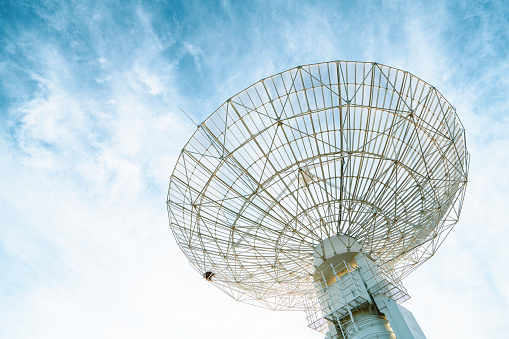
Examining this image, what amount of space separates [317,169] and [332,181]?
1337 millimetres

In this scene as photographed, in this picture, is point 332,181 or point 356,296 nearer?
point 356,296

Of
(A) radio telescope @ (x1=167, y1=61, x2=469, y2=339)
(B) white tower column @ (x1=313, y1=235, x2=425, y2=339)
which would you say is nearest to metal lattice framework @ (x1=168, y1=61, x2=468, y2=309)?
(A) radio telescope @ (x1=167, y1=61, x2=469, y2=339)

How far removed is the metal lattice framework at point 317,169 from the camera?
18.6 m

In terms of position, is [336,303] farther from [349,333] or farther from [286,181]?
[286,181]

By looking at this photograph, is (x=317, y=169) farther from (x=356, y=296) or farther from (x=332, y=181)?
(x=356, y=296)

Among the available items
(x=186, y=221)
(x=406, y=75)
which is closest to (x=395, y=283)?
(x=406, y=75)

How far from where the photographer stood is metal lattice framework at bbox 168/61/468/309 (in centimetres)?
1864

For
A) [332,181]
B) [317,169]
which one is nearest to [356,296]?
[332,181]

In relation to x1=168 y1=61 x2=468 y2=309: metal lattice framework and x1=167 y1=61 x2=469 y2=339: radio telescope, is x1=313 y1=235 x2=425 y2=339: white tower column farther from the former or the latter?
x1=168 y1=61 x2=468 y2=309: metal lattice framework

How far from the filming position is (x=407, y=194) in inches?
812

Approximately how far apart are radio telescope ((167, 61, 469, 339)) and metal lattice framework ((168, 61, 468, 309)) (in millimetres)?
67

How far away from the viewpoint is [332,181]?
69.7ft

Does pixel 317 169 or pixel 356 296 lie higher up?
pixel 317 169

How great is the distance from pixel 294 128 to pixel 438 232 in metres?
11.9
